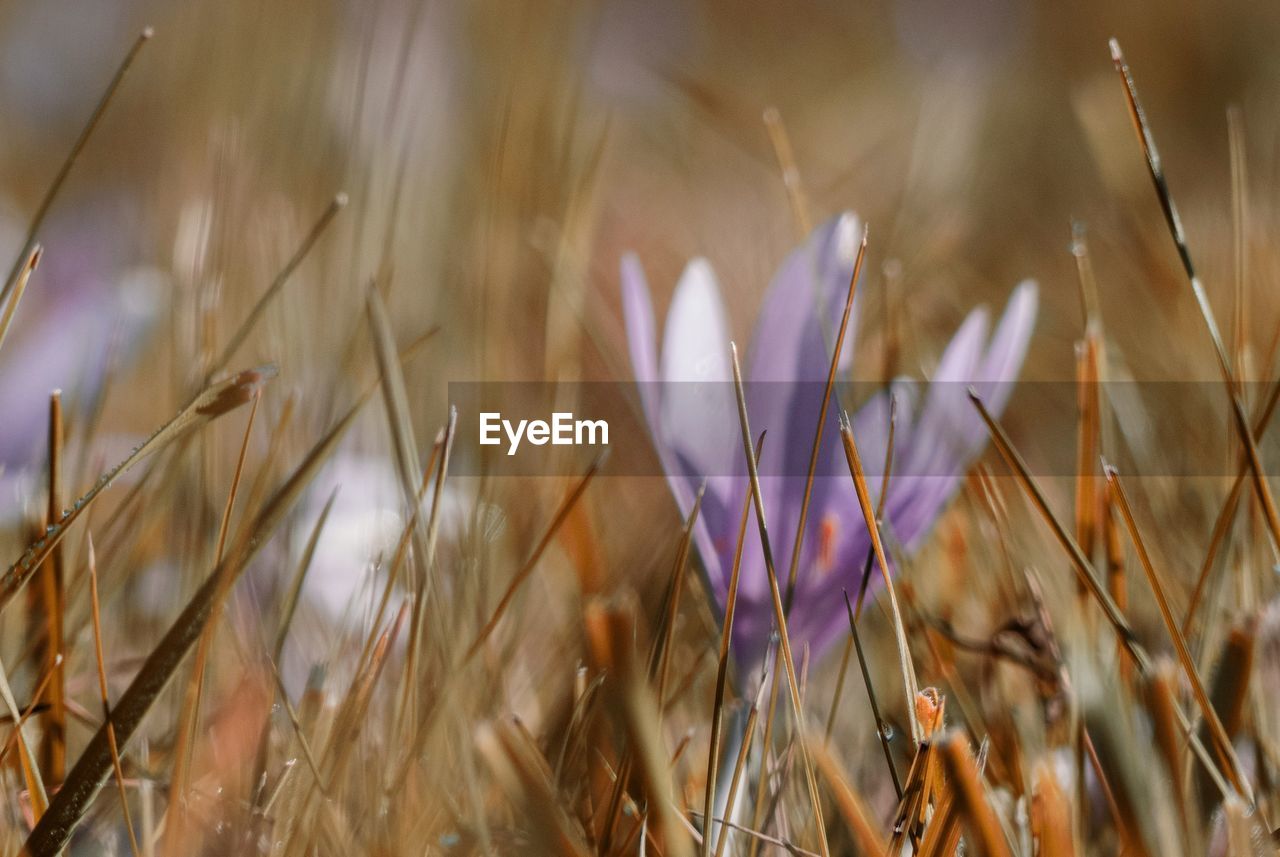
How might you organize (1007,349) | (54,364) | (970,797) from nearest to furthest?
(970,797) → (1007,349) → (54,364)

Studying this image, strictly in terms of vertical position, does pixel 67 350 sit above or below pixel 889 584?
above

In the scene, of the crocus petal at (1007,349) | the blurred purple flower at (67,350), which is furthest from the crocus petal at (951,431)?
the blurred purple flower at (67,350)

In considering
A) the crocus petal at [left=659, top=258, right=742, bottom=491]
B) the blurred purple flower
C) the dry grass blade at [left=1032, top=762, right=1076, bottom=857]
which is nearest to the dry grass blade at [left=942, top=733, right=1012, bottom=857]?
the dry grass blade at [left=1032, top=762, right=1076, bottom=857]

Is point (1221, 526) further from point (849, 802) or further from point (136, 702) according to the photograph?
point (136, 702)

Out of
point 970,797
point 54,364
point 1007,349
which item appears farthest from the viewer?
point 54,364

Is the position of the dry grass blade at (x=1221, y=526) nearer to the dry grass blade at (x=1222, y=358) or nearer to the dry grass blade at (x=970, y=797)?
the dry grass blade at (x=1222, y=358)

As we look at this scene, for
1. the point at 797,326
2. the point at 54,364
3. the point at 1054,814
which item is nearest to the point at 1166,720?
the point at 1054,814
